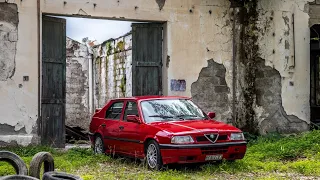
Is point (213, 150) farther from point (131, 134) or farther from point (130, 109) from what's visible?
point (130, 109)

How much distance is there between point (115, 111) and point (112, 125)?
0.48 meters

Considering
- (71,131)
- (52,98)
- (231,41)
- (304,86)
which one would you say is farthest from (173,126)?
(71,131)

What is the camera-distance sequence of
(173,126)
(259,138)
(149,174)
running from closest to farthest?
1. (149,174)
2. (173,126)
3. (259,138)

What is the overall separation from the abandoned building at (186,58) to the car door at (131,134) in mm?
2868

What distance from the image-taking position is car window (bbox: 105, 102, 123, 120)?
11.0 m

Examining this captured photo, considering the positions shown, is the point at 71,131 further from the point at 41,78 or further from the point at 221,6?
the point at 221,6

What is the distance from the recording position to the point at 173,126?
9.16m

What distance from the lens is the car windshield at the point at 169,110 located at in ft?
32.2

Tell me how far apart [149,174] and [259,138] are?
576 centimetres

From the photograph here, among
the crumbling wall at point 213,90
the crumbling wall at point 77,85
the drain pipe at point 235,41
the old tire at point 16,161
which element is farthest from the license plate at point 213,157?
the crumbling wall at point 77,85

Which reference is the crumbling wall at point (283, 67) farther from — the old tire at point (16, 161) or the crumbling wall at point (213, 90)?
the old tire at point (16, 161)

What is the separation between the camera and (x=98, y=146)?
1141 cm

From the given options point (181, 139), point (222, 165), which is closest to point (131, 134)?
point (181, 139)

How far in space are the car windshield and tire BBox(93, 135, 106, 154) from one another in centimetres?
172
